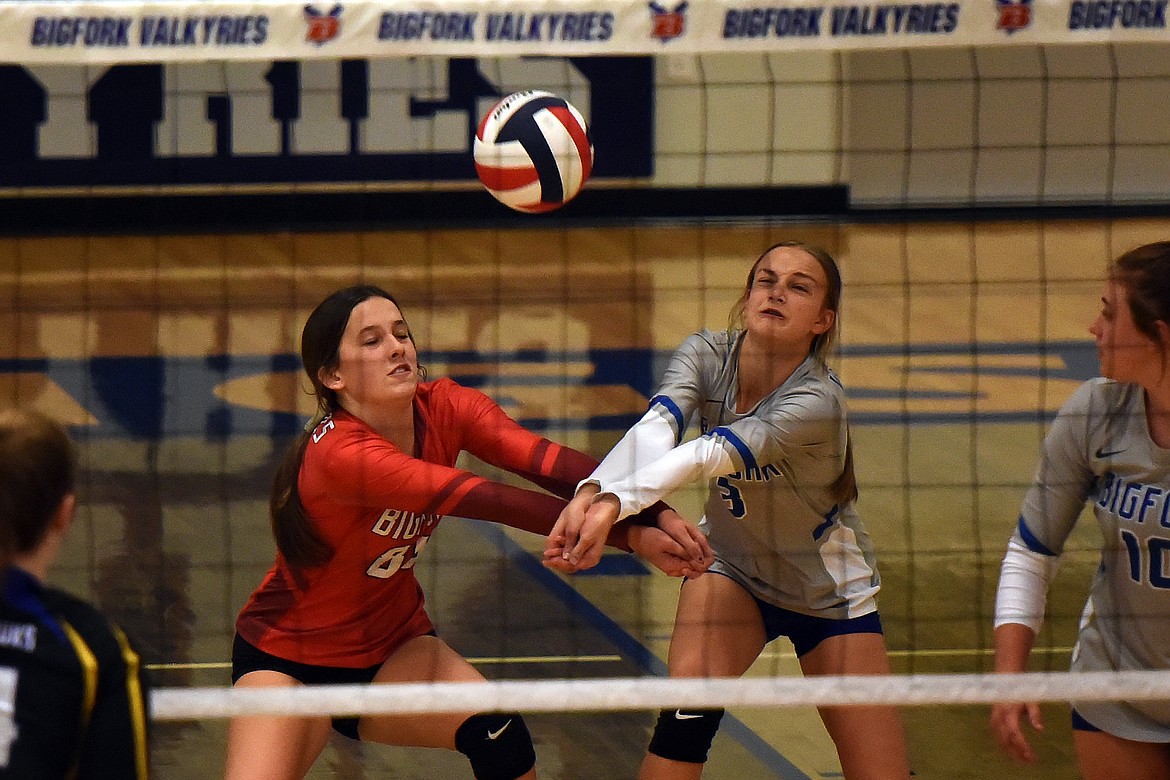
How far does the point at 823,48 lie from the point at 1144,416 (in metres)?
1.07

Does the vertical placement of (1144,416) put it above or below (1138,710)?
above

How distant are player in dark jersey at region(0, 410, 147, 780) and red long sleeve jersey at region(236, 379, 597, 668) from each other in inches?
43.4

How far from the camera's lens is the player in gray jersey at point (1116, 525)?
2.80 m

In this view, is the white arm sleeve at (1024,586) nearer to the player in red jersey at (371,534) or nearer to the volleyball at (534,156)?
the player in red jersey at (371,534)

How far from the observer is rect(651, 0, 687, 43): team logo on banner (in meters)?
3.26

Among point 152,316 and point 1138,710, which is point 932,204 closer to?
point 152,316

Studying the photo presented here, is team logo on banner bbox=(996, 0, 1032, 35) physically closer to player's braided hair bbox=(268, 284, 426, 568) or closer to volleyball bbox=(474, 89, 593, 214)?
volleyball bbox=(474, 89, 593, 214)

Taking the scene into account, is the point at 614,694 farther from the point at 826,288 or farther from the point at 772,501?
the point at 826,288

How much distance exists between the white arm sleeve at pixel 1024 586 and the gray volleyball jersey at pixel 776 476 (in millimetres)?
407

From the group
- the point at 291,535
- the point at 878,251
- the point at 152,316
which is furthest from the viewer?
the point at 878,251

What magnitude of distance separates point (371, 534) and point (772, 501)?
3.04 ft

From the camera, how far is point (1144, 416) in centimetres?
287

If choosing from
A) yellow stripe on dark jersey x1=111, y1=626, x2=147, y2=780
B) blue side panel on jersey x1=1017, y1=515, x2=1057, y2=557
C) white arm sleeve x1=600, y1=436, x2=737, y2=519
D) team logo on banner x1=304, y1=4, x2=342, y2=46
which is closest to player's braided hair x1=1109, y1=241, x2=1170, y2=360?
blue side panel on jersey x1=1017, y1=515, x2=1057, y2=557

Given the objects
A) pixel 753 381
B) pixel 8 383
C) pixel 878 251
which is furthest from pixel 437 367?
pixel 753 381
